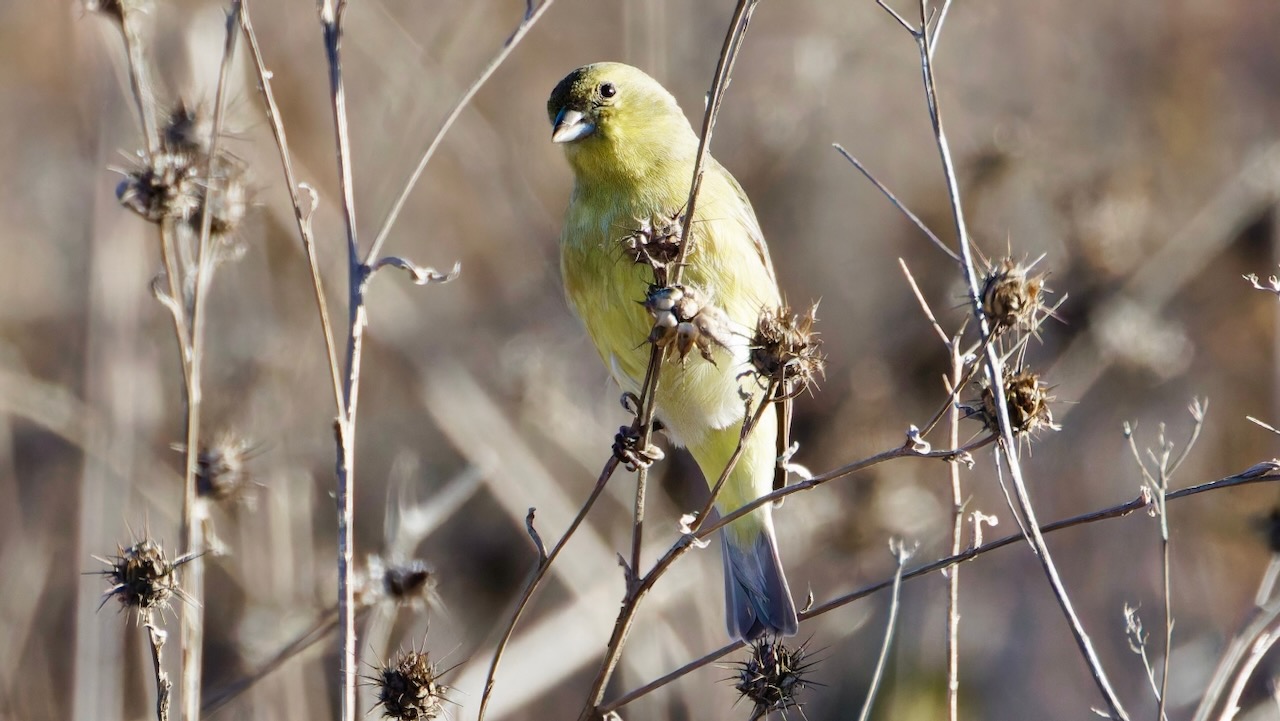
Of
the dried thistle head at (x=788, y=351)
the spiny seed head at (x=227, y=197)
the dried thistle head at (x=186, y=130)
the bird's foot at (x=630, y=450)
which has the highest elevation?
the dried thistle head at (x=186, y=130)

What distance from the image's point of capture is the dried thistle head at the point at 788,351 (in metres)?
2.11

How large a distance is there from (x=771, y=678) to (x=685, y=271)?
1.16m

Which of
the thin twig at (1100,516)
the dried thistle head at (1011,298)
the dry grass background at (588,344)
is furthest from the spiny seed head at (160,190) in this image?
the dried thistle head at (1011,298)

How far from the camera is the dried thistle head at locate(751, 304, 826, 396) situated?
211 centimetres

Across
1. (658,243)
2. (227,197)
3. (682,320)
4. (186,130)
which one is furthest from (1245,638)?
(186,130)

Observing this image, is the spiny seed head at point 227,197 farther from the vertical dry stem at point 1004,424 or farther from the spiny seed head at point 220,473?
the vertical dry stem at point 1004,424

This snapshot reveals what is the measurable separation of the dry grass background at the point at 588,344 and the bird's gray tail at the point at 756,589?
56 centimetres

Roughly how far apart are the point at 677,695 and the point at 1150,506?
8.84ft

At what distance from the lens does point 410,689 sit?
2.11 metres

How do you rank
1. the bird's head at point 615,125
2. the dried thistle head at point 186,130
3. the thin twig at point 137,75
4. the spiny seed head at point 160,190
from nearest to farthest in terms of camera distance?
the thin twig at point 137,75 → the spiny seed head at point 160,190 → the dried thistle head at point 186,130 → the bird's head at point 615,125

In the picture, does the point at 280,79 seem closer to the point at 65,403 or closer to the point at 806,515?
the point at 65,403

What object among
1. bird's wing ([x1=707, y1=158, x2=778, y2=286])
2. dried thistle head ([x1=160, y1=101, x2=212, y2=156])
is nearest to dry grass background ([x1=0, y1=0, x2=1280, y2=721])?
dried thistle head ([x1=160, y1=101, x2=212, y2=156])

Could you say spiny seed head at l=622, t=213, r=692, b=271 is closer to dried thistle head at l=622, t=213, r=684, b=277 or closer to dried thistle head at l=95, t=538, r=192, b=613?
dried thistle head at l=622, t=213, r=684, b=277

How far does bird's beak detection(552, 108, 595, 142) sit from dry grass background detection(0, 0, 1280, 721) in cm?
92
